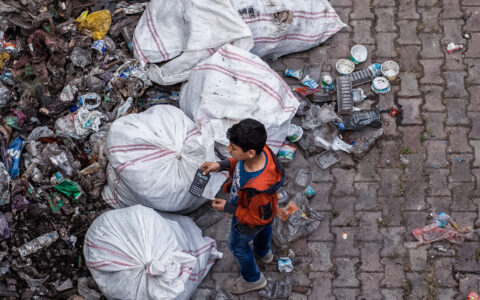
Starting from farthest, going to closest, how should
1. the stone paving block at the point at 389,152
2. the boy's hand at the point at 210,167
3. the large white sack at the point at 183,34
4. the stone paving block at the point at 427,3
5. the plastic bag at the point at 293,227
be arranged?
1. the stone paving block at the point at 427,3
2. the stone paving block at the point at 389,152
3. the large white sack at the point at 183,34
4. the plastic bag at the point at 293,227
5. the boy's hand at the point at 210,167

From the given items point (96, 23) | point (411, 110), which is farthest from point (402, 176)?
point (96, 23)

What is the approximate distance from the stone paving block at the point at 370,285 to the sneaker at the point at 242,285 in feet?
2.22

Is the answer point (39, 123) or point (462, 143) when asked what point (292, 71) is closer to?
point (462, 143)

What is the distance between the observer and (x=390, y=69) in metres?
4.23

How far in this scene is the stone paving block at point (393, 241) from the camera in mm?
3752

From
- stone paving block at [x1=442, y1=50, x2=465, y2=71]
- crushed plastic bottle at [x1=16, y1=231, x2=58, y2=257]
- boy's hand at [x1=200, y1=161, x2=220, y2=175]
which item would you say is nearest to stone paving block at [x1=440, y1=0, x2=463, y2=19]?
stone paving block at [x1=442, y1=50, x2=465, y2=71]

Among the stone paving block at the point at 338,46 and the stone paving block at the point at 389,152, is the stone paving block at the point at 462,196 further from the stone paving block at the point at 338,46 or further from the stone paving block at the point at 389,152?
the stone paving block at the point at 338,46

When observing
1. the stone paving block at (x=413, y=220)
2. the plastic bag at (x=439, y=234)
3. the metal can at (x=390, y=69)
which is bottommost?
the plastic bag at (x=439, y=234)

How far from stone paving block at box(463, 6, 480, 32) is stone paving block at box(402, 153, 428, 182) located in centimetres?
119

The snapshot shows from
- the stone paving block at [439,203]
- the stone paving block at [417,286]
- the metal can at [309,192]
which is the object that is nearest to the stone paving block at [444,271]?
the stone paving block at [417,286]

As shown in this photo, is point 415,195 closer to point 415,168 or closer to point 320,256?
point 415,168

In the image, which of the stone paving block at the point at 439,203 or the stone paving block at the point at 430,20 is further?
the stone paving block at the point at 430,20

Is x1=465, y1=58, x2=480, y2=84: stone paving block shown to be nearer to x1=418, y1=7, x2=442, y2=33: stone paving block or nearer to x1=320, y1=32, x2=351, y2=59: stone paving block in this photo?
x1=418, y1=7, x2=442, y2=33: stone paving block

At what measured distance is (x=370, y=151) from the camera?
4035mm
